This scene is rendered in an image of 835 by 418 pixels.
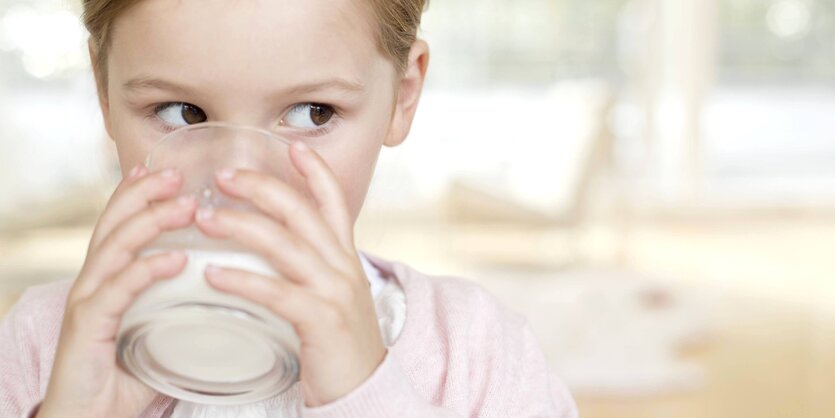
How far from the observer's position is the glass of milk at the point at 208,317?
0.76 m

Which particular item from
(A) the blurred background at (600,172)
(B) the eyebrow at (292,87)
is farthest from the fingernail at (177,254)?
(A) the blurred background at (600,172)

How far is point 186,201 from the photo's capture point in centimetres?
77

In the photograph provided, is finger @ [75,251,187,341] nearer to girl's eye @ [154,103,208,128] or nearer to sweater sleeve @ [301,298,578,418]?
girl's eye @ [154,103,208,128]

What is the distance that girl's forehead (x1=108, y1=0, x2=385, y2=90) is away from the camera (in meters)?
0.92

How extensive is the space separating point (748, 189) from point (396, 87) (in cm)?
679

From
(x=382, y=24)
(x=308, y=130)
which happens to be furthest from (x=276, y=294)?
(x=382, y=24)

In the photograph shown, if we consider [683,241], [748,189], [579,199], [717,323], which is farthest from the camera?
[748,189]

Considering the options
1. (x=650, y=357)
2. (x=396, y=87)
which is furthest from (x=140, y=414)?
(x=650, y=357)

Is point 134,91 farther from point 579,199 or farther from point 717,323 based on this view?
point 579,199

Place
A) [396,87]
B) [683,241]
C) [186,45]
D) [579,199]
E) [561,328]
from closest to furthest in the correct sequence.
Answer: [186,45] < [396,87] < [561,328] < [579,199] < [683,241]

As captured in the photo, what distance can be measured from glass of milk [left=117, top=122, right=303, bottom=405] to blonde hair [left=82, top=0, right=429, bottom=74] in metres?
0.24

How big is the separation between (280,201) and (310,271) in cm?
6

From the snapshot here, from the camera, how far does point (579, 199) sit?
5.16 metres

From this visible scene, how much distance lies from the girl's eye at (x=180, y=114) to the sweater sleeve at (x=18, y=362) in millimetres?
339
